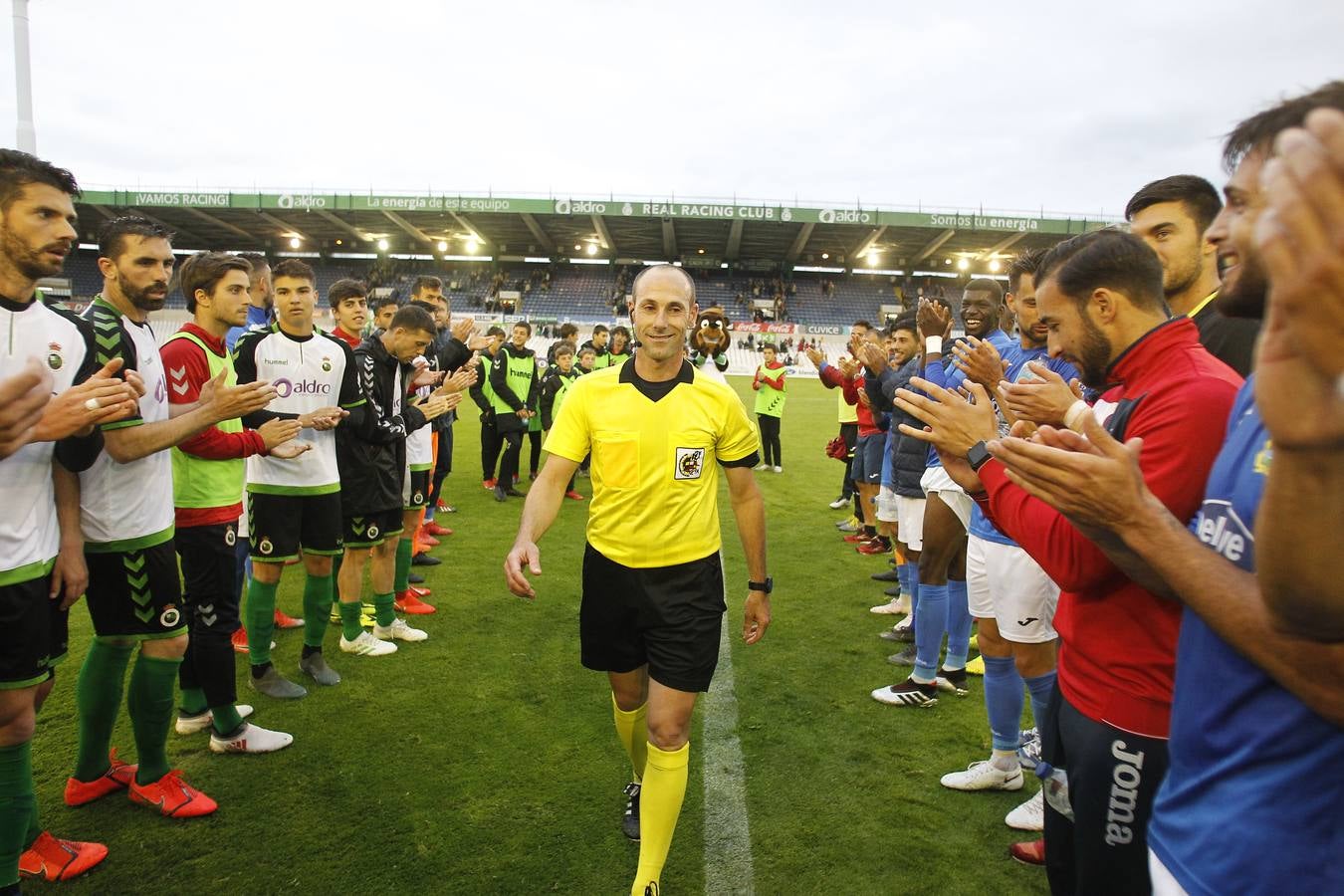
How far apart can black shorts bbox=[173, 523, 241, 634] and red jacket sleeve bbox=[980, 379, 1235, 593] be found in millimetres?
3758

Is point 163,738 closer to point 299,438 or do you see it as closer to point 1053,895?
point 299,438

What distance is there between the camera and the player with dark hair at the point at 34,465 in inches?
92.1

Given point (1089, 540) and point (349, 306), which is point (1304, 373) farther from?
point (349, 306)

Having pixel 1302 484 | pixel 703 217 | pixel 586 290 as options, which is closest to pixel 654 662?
pixel 1302 484

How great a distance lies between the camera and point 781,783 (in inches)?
137

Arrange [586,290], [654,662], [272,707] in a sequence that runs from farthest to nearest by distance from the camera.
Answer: [586,290] < [272,707] < [654,662]

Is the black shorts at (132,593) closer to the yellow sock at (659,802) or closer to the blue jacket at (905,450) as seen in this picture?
the yellow sock at (659,802)

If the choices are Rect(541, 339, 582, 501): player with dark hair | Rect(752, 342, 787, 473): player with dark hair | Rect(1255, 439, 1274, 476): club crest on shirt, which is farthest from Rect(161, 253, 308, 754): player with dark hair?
Rect(752, 342, 787, 473): player with dark hair

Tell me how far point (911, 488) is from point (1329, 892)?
432 centimetres

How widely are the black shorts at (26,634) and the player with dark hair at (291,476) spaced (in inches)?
65.7

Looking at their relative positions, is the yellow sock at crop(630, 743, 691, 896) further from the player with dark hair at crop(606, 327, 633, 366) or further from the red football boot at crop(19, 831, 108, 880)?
the player with dark hair at crop(606, 327, 633, 366)

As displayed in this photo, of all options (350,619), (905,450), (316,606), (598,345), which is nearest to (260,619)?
(316,606)

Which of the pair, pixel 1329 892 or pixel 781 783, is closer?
pixel 1329 892

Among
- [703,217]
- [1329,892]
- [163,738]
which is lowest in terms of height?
[163,738]
